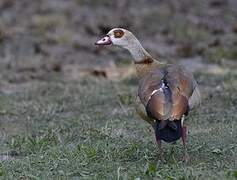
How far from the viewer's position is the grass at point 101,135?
22.4ft

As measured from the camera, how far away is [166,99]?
666 cm

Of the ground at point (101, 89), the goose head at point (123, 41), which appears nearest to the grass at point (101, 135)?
the ground at point (101, 89)

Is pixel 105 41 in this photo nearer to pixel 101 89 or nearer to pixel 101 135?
pixel 101 135

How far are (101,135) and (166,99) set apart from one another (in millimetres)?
1697

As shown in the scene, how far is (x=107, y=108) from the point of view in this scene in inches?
388

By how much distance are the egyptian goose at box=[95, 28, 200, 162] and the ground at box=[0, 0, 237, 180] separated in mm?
327

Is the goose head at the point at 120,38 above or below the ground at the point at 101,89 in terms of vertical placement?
above

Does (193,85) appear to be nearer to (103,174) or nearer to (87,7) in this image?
(103,174)

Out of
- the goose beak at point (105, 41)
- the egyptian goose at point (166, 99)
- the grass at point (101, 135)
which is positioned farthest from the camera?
the goose beak at point (105, 41)

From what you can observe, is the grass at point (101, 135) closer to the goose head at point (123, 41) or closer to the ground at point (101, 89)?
the ground at point (101, 89)

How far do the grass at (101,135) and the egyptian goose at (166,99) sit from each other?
305 millimetres

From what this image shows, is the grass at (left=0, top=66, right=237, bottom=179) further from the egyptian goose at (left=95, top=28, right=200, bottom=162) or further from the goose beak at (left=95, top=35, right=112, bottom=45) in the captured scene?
the goose beak at (left=95, top=35, right=112, bottom=45)

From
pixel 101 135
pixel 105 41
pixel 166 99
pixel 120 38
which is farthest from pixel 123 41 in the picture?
pixel 166 99

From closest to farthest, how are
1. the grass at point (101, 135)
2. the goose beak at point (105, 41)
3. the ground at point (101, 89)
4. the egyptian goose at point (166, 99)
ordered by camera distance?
the egyptian goose at point (166, 99) → the grass at point (101, 135) → the ground at point (101, 89) → the goose beak at point (105, 41)
